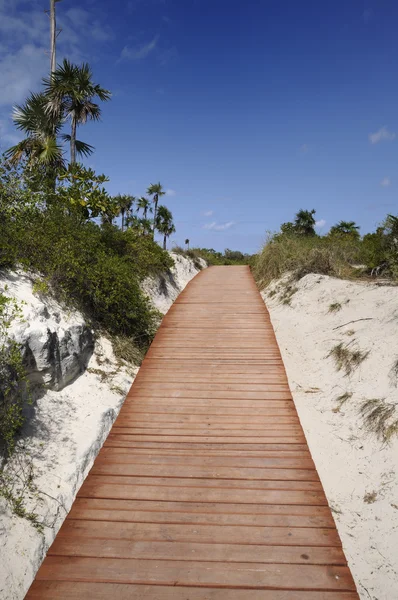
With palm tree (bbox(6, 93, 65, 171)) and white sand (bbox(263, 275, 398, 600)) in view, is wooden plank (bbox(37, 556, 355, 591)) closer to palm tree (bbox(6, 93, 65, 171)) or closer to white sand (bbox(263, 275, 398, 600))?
white sand (bbox(263, 275, 398, 600))

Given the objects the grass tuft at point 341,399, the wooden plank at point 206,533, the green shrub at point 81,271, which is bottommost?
the wooden plank at point 206,533

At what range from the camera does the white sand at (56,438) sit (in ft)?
10.00

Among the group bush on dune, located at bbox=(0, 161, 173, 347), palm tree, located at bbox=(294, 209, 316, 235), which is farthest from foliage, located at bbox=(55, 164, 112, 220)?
palm tree, located at bbox=(294, 209, 316, 235)

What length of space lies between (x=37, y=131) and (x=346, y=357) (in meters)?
13.0

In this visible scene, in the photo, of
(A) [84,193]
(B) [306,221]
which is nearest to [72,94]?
(A) [84,193]

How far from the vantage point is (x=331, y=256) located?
1109 cm

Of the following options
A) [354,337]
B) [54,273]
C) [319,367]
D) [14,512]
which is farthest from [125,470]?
[354,337]

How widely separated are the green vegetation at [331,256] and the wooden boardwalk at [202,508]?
5.89 metres

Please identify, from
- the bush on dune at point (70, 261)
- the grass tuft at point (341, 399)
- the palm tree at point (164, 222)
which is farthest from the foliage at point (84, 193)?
the palm tree at point (164, 222)

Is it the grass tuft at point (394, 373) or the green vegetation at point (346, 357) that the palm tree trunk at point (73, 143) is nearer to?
the green vegetation at point (346, 357)

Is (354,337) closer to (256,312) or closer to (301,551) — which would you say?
(256,312)

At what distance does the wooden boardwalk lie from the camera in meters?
2.65

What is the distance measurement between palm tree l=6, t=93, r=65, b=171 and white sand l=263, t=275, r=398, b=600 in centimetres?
981

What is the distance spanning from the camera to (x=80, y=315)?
6.20m
